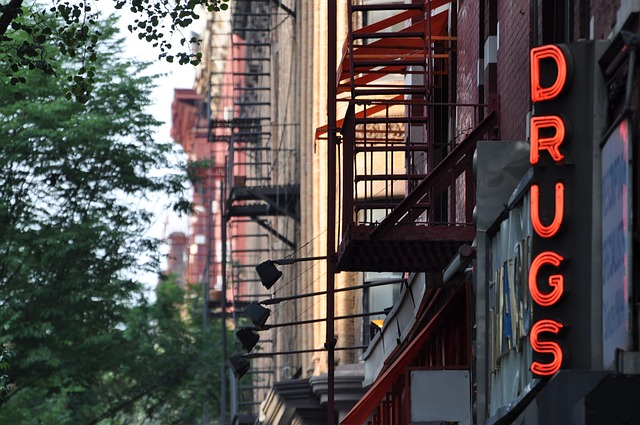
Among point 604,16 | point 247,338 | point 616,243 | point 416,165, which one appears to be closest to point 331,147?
point 416,165

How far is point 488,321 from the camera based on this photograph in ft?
40.4

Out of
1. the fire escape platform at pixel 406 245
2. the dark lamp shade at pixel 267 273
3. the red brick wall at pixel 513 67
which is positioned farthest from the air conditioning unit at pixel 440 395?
the dark lamp shade at pixel 267 273

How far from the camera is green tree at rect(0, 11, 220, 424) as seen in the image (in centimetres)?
3541

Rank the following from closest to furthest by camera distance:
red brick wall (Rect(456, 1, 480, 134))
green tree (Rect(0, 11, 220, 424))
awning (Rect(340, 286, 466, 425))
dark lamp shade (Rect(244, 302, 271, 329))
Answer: awning (Rect(340, 286, 466, 425)), red brick wall (Rect(456, 1, 480, 134)), dark lamp shade (Rect(244, 302, 271, 329)), green tree (Rect(0, 11, 220, 424))

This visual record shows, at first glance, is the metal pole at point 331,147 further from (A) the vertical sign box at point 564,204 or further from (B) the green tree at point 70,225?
(B) the green tree at point 70,225

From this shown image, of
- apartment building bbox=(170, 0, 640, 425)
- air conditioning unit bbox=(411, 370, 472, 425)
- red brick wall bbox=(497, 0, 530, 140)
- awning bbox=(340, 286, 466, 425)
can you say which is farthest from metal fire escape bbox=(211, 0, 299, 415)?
air conditioning unit bbox=(411, 370, 472, 425)

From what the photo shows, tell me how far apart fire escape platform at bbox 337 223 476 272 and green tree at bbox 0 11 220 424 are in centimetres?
1884

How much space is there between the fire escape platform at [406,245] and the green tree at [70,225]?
1884cm

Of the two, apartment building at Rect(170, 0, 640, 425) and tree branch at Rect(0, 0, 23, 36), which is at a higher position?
tree branch at Rect(0, 0, 23, 36)

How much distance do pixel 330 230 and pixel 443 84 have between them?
11.7 feet

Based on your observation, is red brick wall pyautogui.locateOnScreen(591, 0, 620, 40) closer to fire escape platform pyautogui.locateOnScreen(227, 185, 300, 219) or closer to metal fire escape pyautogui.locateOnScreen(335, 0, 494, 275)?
metal fire escape pyautogui.locateOnScreen(335, 0, 494, 275)

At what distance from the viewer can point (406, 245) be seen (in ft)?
50.3

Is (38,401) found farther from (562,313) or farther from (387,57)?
(562,313)

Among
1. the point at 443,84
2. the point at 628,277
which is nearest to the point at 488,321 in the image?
the point at 628,277
